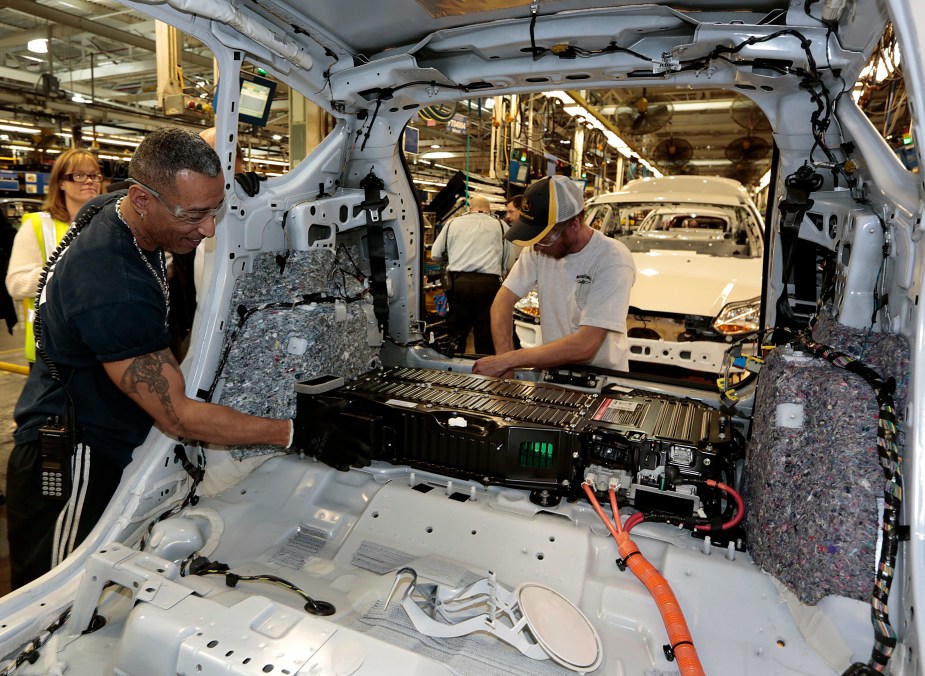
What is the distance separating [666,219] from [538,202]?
16.0 ft

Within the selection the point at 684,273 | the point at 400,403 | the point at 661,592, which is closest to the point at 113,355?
the point at 400,403

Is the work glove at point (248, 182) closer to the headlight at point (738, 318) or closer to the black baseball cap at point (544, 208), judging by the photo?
the black baseball cap at point (544, 208)

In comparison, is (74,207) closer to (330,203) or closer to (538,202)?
(330,203)

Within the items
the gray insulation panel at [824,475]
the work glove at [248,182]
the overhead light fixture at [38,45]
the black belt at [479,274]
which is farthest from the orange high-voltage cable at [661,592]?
the overhead light fixture at [38,45]

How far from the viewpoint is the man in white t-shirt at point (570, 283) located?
2.81 metres

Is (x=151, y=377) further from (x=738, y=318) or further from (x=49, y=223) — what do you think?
(x=738, y=318)

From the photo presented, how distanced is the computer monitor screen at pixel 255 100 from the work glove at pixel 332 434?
1.30 m

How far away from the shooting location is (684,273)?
4961mm

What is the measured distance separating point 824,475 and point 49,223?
3946 millimetres

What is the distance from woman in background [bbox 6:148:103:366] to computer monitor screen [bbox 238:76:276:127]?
1.40 m

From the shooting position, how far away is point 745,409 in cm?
224

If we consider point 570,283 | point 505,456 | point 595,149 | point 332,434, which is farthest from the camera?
point 595,149

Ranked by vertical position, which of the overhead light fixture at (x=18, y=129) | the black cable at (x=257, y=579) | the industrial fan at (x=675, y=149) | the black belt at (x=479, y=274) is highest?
the industrial fan at (x=675, y=149)

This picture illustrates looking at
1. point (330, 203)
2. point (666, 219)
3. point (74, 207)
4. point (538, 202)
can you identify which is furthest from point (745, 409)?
point (666, 219)
